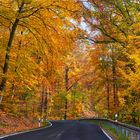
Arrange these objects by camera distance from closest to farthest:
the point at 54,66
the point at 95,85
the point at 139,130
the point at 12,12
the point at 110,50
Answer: the point at 139,130 < the point at 12,12 < the point at 54,66 < the point at 110,50 < the point at 95,85

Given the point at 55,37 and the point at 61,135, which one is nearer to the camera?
the point at 61,135

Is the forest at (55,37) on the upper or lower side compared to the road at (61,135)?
upper

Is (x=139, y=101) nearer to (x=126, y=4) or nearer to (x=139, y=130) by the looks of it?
(x=126, y=4)

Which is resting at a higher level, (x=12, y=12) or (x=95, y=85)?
(x=12, y=12)

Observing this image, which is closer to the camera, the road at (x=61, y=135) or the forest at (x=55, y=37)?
the road at (x=61, y=135)

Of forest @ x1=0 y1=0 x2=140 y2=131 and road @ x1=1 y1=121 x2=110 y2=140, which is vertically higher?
forest @ x1=0 y1=0 x2=140 y2=131

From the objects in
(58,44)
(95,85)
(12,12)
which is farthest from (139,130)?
(95,85)

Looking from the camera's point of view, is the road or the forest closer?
the road

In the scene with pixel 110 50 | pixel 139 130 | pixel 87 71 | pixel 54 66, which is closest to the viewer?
pixel 139 130

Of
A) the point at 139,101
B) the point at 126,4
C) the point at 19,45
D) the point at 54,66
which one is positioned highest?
the point at 126,4

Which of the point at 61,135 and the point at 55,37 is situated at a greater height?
the point at 55,37

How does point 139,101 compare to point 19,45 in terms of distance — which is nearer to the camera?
point 139,101

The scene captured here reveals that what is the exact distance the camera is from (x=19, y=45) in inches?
1086

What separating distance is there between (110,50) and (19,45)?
15006 millimetres
